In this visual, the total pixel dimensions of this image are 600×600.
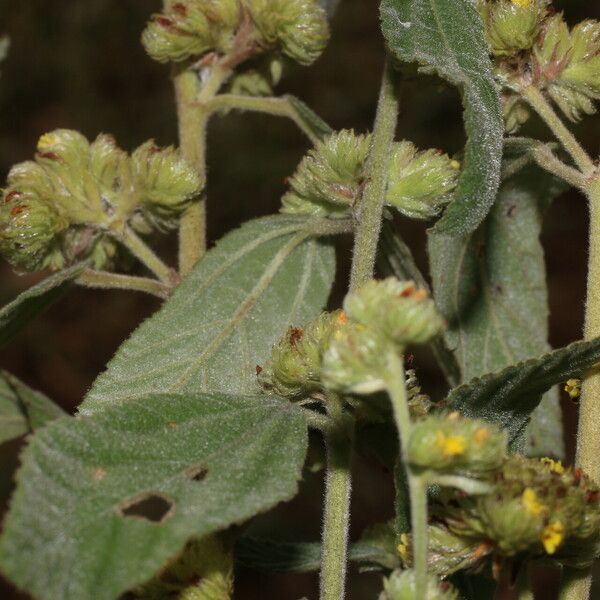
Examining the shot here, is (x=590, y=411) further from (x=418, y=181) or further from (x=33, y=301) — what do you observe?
(x=33, y=301)

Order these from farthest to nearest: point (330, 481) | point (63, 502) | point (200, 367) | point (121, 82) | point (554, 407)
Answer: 1. point (121, 82)
2. point (554, 407)
3. point (200, 367)
4. point (330, 481)
5. point (63, 502)

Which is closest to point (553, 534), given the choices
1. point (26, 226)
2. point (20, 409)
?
point (26, 226)

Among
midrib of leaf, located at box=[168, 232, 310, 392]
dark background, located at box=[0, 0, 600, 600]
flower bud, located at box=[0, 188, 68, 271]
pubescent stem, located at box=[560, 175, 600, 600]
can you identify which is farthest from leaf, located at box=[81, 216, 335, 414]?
dark background, located at box=[0, 0, 600, 600]

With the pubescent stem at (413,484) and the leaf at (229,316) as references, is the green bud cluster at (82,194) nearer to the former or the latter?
the leaf at (229,316)

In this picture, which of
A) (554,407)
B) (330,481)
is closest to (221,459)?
(330,481)

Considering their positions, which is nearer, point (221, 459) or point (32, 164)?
point (221, 459)

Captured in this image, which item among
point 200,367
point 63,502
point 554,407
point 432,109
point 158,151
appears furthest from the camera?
point 432,109

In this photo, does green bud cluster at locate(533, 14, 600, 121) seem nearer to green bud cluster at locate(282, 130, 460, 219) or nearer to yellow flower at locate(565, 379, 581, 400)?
green bud cluster at locate(282, 130, 460, 219)

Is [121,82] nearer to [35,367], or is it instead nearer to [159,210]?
[35,367]

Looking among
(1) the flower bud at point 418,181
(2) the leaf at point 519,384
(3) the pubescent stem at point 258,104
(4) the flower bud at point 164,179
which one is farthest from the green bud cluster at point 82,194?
(2) the leaf at point 519,384
